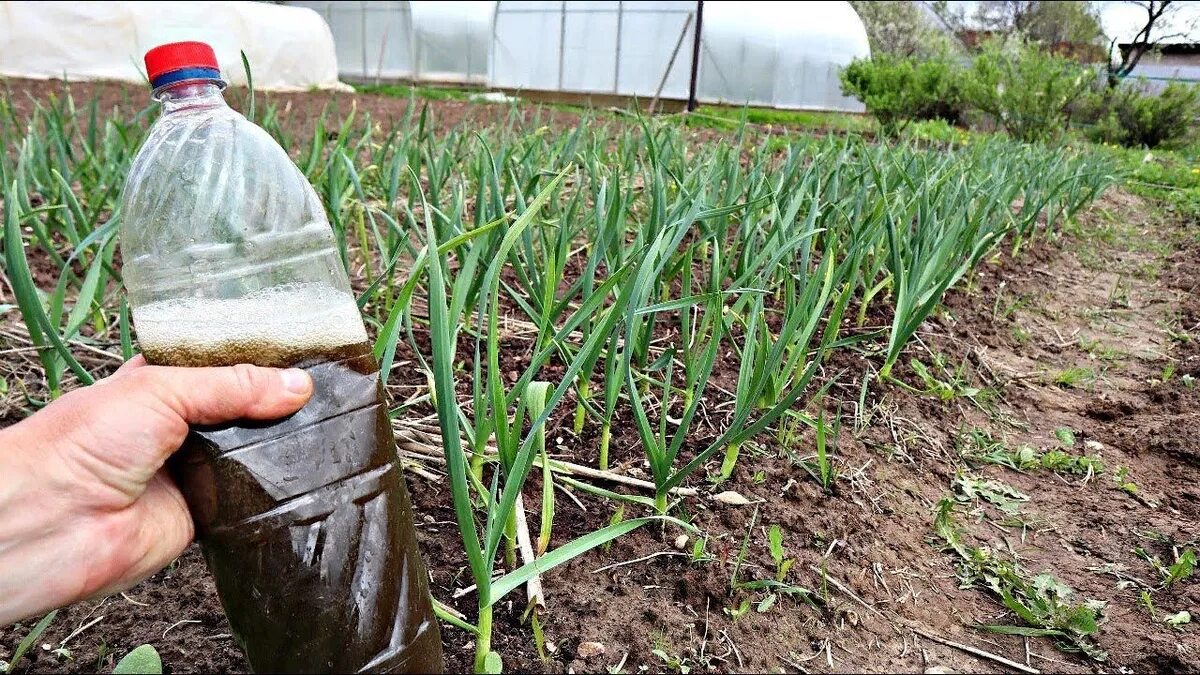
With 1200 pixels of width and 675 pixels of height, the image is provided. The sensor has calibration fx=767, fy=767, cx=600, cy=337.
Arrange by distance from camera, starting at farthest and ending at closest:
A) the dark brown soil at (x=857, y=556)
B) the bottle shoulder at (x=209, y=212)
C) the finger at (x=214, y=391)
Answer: the dark brown soil at (x=857, y=556)
the bottle shoulder at (x=209, y=212)
the finger at (x=214, y=391)

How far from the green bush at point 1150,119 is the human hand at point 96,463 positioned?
12895 millimetres

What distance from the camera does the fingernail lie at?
76cm

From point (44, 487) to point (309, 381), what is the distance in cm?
28

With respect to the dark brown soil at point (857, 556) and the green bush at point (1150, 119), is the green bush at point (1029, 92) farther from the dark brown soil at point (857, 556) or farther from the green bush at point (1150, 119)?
the dark brown soil at point (857, 556)

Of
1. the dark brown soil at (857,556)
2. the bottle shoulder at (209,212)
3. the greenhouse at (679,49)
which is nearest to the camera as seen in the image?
the bottle shoulder at (209,212)

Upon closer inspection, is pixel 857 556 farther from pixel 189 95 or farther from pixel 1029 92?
pixel 1029 92

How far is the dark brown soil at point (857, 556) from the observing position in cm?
103

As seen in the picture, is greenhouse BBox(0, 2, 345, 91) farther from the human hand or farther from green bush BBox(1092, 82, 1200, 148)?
green bush BBox(1092, 82, 1200, 148)

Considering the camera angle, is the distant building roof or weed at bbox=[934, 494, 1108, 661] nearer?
weed at bbox=[934, 494, 1108, 661]

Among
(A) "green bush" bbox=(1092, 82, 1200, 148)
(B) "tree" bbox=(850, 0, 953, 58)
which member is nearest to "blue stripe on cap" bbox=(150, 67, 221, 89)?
(A) "green bush" bbox=(1092, 82, 1200, 148)

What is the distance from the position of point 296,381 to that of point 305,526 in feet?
0.48

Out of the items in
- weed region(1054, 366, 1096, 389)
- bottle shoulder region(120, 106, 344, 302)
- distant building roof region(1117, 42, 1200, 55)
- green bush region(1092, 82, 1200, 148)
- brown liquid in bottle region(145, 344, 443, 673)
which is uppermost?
distant building roof region(1117, 42, 1200, 55)

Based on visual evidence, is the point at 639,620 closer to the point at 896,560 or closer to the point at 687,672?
the point at 687,672

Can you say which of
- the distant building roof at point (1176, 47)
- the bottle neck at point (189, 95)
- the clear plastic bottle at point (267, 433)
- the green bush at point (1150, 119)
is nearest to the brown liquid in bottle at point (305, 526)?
the clear plastic bottle at point (267, 433)
